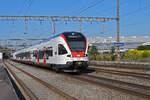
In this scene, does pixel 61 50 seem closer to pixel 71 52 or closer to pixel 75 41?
pixel 71 52

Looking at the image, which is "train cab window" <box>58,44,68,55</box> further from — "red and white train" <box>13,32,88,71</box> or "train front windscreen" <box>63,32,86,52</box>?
"train front windscreen" <box>63,32,86,52</box>

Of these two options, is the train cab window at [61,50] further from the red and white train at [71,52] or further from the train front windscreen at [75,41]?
the train front windscreen at [75,41]

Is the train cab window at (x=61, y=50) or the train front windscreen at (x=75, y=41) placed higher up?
the train front windscreen at (x=75, y=41)

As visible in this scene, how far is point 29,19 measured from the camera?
31844mm

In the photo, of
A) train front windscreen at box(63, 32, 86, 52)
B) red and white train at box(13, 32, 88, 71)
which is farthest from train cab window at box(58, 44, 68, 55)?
train front windscreen at box(63, 32, 86, 52)

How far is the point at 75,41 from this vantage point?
1661cm

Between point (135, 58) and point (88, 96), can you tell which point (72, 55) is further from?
point (135, 58)

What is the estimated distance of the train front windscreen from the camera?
53.5 feet

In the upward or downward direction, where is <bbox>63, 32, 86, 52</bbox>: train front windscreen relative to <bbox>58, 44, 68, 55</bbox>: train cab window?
upward

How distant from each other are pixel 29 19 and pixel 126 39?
114779mm

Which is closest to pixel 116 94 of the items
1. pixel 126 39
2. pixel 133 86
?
pixel 133 86

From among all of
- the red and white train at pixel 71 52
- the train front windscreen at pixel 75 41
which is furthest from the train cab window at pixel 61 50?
the train front windscreen at pixel 75 41

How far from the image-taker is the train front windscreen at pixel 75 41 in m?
16.3

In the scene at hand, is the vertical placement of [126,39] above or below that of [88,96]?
above
